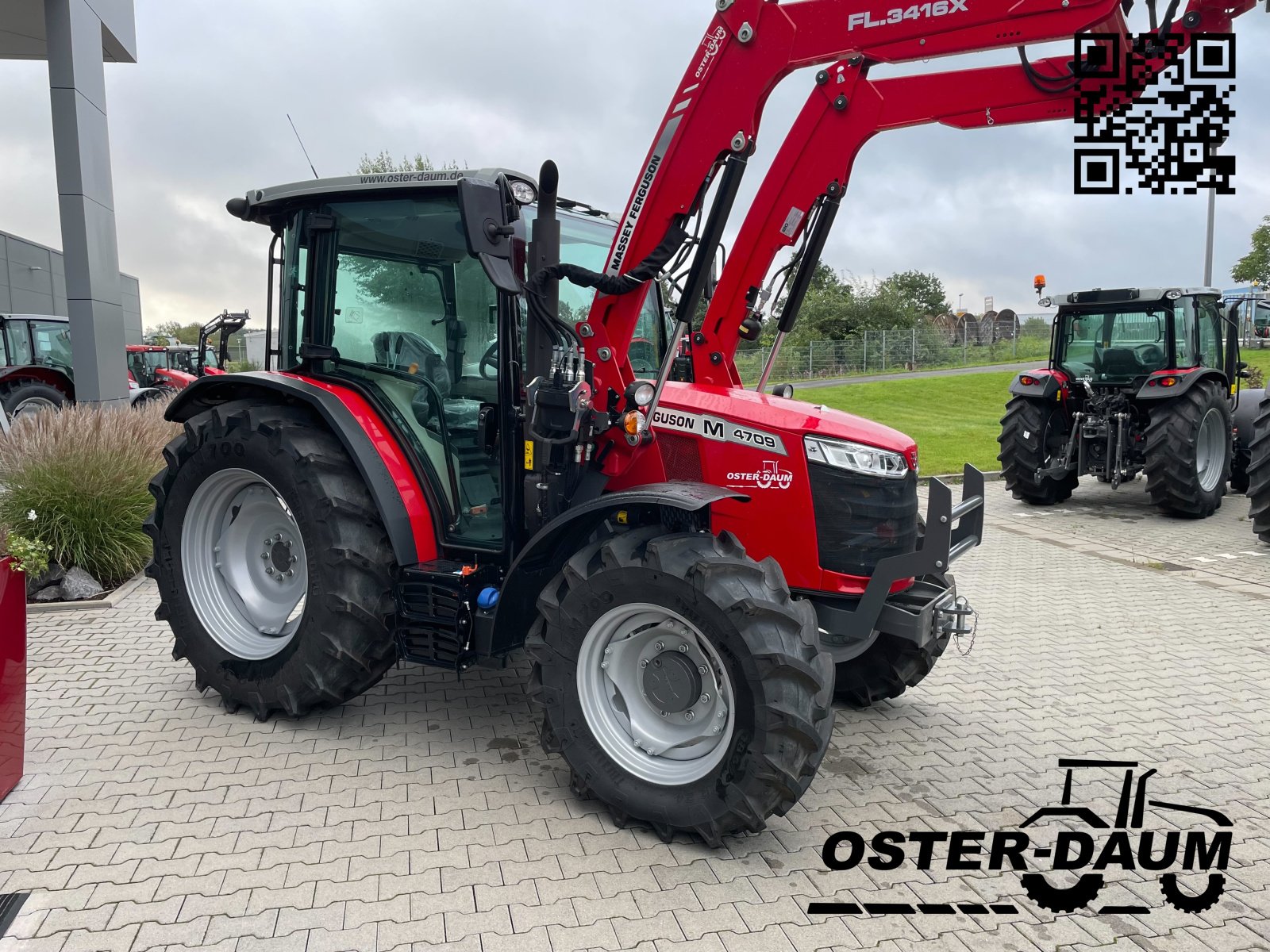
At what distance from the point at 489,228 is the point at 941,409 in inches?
811

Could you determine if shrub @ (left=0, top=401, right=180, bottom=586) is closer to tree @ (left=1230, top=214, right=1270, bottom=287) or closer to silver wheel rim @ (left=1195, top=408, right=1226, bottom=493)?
silver wheel rim @ (left=1195, top=408, right=1226, bottom=493)

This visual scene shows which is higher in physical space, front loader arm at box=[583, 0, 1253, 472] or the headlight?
front loader arm at box=[583, 0, 1253, 472]

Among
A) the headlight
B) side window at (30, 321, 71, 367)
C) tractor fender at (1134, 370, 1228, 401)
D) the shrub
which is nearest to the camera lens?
the headlight

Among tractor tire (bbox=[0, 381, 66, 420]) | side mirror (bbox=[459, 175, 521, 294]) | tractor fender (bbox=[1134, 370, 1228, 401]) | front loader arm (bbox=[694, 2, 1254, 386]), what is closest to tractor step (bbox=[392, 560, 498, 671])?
side mirror (bbox=[459, 175, 521, 294])

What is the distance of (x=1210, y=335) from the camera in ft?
35.2

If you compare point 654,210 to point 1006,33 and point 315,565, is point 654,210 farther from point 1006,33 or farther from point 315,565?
point 315,565

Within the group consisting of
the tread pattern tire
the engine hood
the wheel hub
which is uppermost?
the engine hood

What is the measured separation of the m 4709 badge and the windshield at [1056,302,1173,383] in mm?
8551

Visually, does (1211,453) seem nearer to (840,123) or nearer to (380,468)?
(840,123)

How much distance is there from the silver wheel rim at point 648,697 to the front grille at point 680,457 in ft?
2.25

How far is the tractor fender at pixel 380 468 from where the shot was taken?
398cm

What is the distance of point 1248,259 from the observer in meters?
32.9

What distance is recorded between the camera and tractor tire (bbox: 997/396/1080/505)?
34.9ft


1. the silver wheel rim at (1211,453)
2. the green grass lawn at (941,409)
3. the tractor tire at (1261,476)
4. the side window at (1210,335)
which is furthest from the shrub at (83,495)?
the side window at (1210,335)
